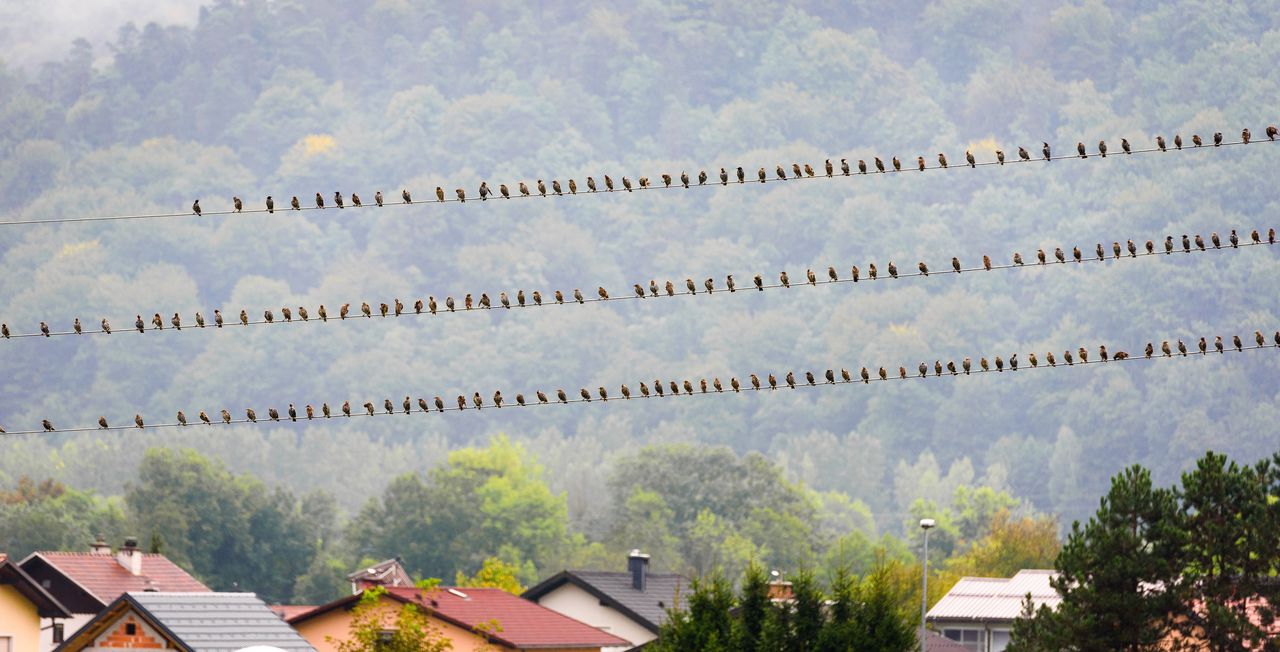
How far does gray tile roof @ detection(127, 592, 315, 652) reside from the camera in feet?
213

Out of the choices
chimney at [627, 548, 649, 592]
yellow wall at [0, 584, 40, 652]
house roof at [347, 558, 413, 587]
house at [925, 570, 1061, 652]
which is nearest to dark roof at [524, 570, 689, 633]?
chimney at [627, 548, 649, 592]

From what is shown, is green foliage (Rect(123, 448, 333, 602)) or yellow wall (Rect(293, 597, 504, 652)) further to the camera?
green foliage (Rect(123, 448, 333, 602))

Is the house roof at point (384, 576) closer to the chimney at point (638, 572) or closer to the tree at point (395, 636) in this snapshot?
the chimney at point (638, 572)

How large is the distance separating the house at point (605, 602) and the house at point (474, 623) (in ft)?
18.2

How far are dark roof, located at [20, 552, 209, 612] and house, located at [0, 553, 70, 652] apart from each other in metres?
9.19

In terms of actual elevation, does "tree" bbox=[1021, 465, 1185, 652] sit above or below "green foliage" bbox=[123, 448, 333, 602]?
below

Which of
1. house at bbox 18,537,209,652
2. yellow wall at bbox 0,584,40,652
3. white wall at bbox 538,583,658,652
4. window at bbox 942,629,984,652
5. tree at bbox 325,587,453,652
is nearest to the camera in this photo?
tree at bbox 325,587,453,652

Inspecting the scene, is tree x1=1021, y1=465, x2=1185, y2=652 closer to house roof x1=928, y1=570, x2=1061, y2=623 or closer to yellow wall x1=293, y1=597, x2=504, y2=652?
house roof x1=928, y1=570, x2=1061, y2=623

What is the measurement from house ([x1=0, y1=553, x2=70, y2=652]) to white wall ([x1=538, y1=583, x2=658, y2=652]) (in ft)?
99.6

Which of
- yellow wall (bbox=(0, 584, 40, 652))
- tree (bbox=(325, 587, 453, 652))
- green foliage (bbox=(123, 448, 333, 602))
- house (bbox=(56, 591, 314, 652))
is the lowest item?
house (bbox=(56, 591, 314, 652))

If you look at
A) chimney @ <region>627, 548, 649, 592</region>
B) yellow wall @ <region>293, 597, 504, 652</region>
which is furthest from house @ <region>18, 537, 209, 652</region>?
chimney @ <region>627, 548, 649, 592</region>

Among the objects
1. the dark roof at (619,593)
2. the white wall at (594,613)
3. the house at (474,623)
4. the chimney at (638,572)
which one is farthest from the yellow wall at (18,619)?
the chimney at (638,572)

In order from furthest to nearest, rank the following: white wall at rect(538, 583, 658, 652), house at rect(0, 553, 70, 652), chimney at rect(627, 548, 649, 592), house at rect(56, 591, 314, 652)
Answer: chimney at rect(627, 548, 649, 592), white wall at rect(538, 583, 658, 652), house at rect(0, 553, 70, 652), house at rect(56, 591, 314, 652)

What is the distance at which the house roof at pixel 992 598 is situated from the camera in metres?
96.9
